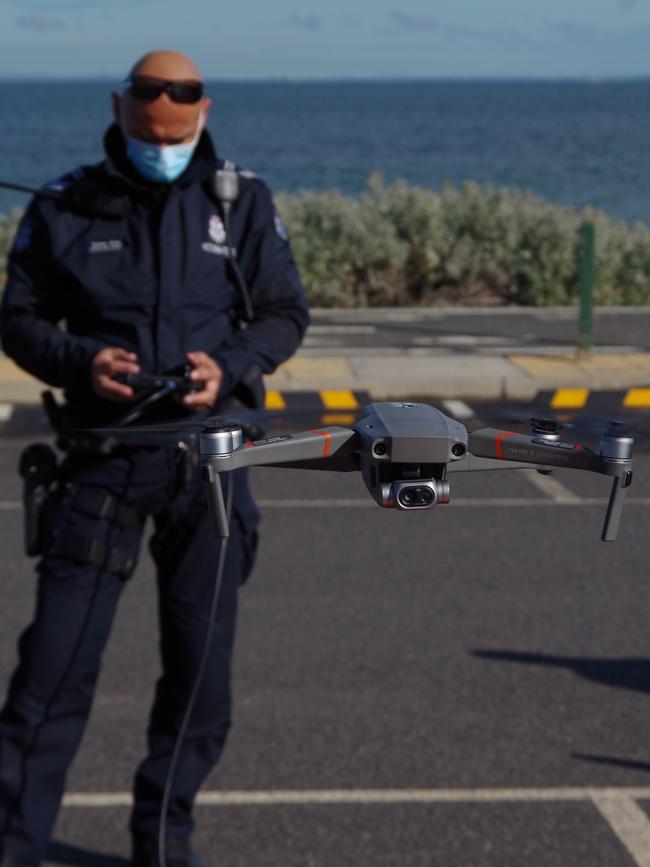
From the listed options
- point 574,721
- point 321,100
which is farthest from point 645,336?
point 321,100

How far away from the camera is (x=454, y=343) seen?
1425 centimetres

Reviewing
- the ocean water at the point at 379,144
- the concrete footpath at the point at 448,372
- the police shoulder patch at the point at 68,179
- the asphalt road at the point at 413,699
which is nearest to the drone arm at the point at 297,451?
the police shoulder patch at the point at 68,179

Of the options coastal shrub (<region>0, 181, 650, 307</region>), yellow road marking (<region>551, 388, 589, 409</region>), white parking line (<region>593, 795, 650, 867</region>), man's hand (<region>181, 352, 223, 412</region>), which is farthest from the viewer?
coastal shrub (<region>0, 181, 650, 307</region>)

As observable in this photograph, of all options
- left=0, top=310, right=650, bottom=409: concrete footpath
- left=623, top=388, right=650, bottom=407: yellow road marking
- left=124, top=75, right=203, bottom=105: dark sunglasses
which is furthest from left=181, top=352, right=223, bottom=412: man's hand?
left=0, top=310, right=650, bottom=409: concrete footpath

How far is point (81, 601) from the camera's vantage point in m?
3.62

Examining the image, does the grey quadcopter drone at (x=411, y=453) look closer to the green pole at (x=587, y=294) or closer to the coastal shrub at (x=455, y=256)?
the green pole at (x=587, y=294)

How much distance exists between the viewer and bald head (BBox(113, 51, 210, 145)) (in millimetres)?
3344

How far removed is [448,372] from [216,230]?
8753 mm

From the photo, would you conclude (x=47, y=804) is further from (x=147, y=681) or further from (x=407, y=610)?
(x=407, y=610)

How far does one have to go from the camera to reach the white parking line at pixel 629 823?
4.50 m

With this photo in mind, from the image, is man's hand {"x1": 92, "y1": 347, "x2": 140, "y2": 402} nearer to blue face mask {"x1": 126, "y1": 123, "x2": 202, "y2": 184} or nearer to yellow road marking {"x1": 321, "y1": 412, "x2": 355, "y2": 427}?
blue face mask {"x1": 126, "y1": 123, "x2": 202, "y2": 184}

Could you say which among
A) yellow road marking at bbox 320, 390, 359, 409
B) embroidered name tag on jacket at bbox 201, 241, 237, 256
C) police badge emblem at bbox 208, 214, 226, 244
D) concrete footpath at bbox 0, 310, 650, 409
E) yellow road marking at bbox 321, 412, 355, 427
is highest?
yellow road marking at bbox 321, 412, 355, 427

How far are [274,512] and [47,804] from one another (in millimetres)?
5195

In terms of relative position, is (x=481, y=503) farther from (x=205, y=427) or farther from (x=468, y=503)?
(x=205, y=427)
